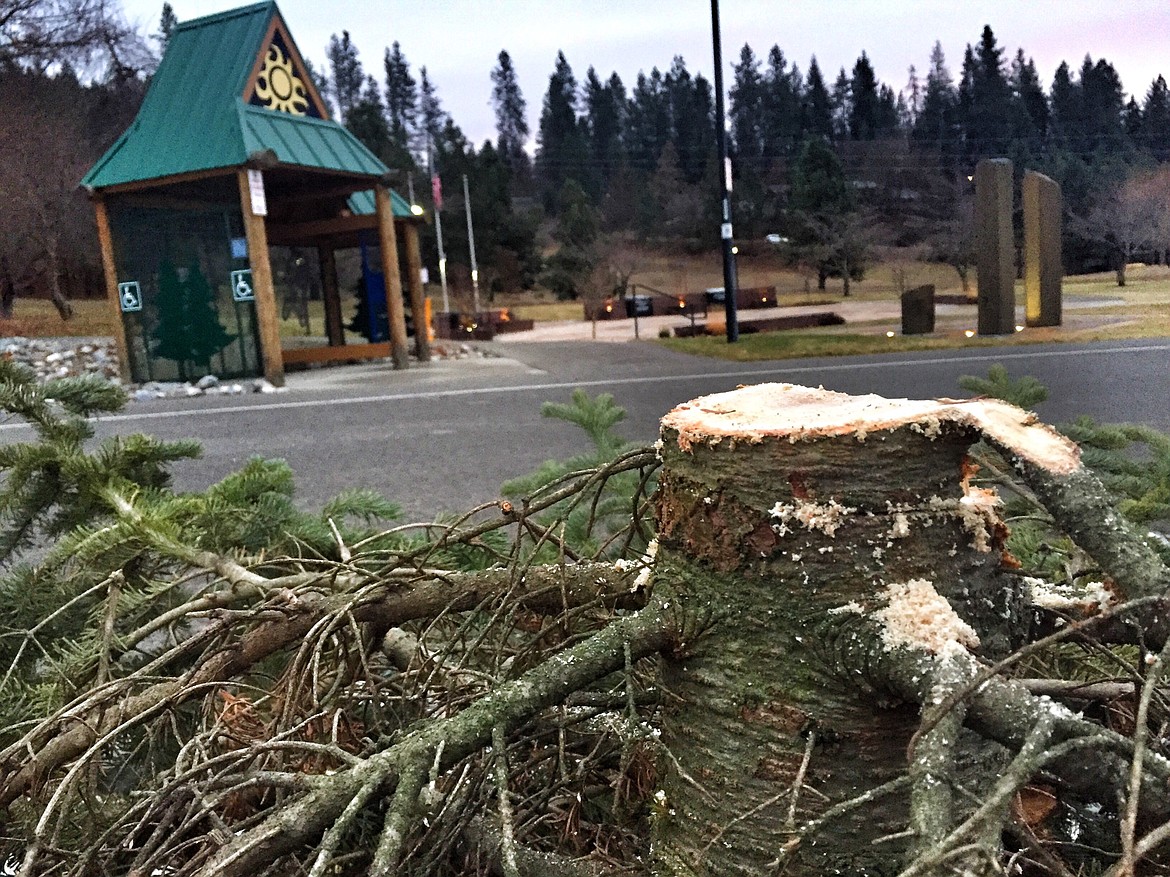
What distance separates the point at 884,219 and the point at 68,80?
7.84m

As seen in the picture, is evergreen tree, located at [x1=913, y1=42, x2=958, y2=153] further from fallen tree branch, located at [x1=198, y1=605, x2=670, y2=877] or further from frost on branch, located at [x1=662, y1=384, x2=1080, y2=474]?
fallen tree branch, located at [x1=198, y1=605, x2=670, y2=877]

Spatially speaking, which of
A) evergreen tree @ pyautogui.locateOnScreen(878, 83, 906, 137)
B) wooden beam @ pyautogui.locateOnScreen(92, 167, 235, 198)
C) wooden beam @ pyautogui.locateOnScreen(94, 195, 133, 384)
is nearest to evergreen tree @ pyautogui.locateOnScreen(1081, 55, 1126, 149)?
evergreen tree @ pyautogui.locateOnScreen(878, 83, 906, 137)

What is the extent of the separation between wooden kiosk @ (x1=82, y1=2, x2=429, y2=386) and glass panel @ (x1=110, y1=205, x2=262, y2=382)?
1 cm

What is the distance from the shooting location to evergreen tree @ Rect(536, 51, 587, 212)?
538 cm

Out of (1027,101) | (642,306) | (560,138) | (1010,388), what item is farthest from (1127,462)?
(560,138)

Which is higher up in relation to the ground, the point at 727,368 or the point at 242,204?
the point at 242,204

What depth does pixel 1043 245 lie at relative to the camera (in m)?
2.35

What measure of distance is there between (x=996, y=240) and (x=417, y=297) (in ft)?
29.5

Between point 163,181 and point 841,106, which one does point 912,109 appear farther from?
point 163,181

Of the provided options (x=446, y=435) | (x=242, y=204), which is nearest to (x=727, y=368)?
(x=446, y=435)

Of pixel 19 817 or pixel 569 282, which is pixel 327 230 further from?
pixel 19 817

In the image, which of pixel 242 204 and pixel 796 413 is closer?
pixel 796 413

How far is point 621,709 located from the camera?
1069 millimetres

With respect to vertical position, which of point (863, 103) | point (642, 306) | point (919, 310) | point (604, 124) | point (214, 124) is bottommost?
point (919, 310)
